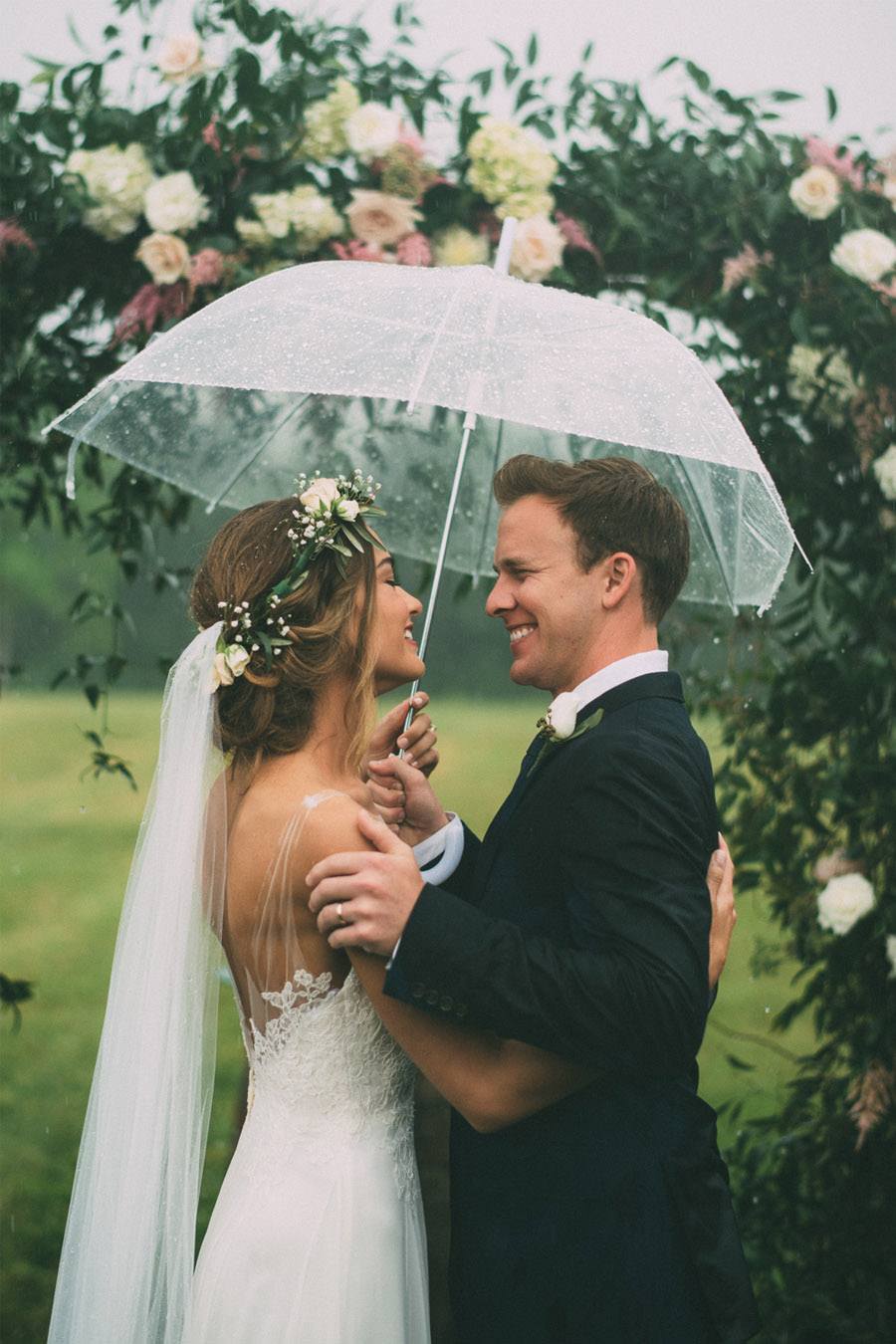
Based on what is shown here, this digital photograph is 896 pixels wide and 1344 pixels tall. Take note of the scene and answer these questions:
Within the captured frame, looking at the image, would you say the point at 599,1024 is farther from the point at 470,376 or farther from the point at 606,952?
the point at 470,376

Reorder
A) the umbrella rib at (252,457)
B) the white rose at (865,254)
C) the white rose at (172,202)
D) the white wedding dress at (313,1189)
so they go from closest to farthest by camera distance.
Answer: the white wedding dress at (313,1189)
the umbrella rib at (252,457)
the white rose at (172,202)
the white rose at (865,254)

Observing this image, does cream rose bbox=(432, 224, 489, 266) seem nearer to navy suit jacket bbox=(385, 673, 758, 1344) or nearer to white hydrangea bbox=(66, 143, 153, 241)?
white hydrangea bbox=(66, 143, 153, 241)

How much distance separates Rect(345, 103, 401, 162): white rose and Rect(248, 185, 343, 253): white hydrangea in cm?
15

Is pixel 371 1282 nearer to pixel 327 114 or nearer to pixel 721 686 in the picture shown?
pixel 721 686

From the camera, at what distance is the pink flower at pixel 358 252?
3252 mm

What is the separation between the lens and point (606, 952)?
6.35 ft

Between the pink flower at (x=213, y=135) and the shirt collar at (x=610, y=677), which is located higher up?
the pink flower at (x=213, y=135)

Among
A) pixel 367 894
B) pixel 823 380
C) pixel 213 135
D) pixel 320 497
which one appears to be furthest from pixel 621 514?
pixel 213 135

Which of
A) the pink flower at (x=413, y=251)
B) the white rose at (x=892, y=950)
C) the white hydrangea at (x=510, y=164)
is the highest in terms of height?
the white hydrangea at (x=510, y=164)

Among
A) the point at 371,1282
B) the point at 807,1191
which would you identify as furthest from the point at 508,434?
the point at 807,1191

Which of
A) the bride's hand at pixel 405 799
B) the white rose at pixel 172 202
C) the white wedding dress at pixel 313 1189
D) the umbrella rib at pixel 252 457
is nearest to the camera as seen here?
the white wedding dress at pixel 313 1189

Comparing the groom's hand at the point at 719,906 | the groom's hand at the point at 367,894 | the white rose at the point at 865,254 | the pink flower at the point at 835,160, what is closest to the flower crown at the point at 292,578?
the groom's hand at the point at 367,894

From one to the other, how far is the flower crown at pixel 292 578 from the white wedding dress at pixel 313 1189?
262mm

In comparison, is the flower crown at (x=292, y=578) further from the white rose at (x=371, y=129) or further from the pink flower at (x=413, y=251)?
the white rose at (x=371, y=129)
